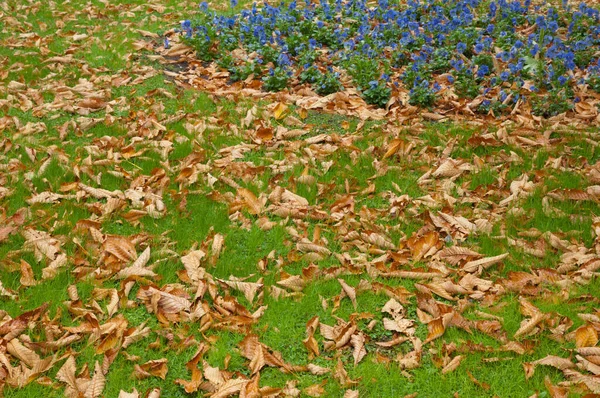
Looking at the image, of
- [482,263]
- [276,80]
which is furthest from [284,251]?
[276,80]

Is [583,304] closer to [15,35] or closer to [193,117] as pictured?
[193,117]

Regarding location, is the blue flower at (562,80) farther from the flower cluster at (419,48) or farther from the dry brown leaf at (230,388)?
the dry brown leaf at (230,388)

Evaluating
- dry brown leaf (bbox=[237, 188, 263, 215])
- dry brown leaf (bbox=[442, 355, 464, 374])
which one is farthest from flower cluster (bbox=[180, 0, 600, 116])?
dry brown leaf (bbox=[442, 355, 464, 374])

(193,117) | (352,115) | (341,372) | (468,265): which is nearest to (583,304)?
(468,265)

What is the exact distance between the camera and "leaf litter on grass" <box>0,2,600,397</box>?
3248 millimetres

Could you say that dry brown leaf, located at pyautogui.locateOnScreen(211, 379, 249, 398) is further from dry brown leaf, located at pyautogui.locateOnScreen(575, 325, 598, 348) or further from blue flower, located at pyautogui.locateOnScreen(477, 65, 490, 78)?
blue flower, located at pyautogui.locateOnScreen(477, 65, 490, 78)

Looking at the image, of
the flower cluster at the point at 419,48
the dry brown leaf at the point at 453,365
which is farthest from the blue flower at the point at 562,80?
the dry brown leaf at the point at 453,365

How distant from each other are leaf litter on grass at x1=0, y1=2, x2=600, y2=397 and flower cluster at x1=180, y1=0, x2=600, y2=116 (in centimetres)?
71

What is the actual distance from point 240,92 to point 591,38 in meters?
3.57

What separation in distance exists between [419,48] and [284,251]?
3.62 metres

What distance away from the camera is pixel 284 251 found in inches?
163

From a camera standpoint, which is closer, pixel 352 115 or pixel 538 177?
pixel 538 177

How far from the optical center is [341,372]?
10.5 feet

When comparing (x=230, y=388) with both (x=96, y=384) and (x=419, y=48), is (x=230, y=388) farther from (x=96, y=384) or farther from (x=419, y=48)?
(x=419, y=48)
